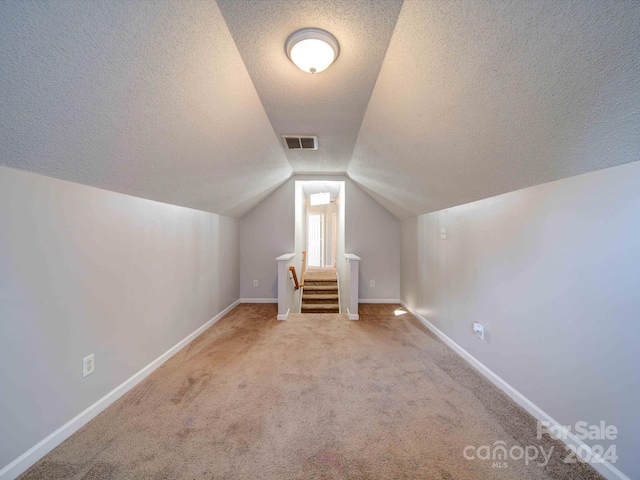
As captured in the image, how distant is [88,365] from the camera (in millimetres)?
1723

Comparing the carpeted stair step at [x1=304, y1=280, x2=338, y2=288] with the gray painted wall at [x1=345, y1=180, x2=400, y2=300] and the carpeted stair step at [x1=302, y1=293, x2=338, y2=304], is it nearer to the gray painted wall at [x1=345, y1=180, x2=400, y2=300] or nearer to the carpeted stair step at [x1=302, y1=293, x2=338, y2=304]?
the carpeted stair step at [x1=302, y1=293, x2=338, y2=304]

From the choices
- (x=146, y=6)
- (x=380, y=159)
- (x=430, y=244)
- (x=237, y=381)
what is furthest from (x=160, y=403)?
(x=430, y=244)

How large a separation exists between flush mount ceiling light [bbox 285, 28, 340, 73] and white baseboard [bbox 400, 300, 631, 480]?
2.58 metres

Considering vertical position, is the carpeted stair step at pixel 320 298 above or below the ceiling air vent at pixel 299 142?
below

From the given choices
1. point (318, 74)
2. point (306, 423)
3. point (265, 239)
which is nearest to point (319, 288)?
point (265, 239)

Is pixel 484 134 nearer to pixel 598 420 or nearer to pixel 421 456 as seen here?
pixel 598 420

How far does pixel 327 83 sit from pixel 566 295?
206 cm

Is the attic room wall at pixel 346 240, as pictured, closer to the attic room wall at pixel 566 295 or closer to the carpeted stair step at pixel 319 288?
the carpeted stair step at pixel 319 288

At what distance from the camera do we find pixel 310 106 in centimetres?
221

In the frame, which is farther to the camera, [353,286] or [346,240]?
[346,240]

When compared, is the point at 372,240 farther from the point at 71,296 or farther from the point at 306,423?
the point at 71,296

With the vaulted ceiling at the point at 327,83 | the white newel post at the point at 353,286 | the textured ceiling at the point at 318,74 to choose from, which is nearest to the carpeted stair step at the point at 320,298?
the white newel post at the point at 353,286

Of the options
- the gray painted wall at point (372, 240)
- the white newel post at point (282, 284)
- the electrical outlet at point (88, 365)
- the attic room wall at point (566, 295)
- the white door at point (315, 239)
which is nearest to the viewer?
the attic room wall at point (566, 295)

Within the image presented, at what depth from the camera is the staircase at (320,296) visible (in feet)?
17.9
